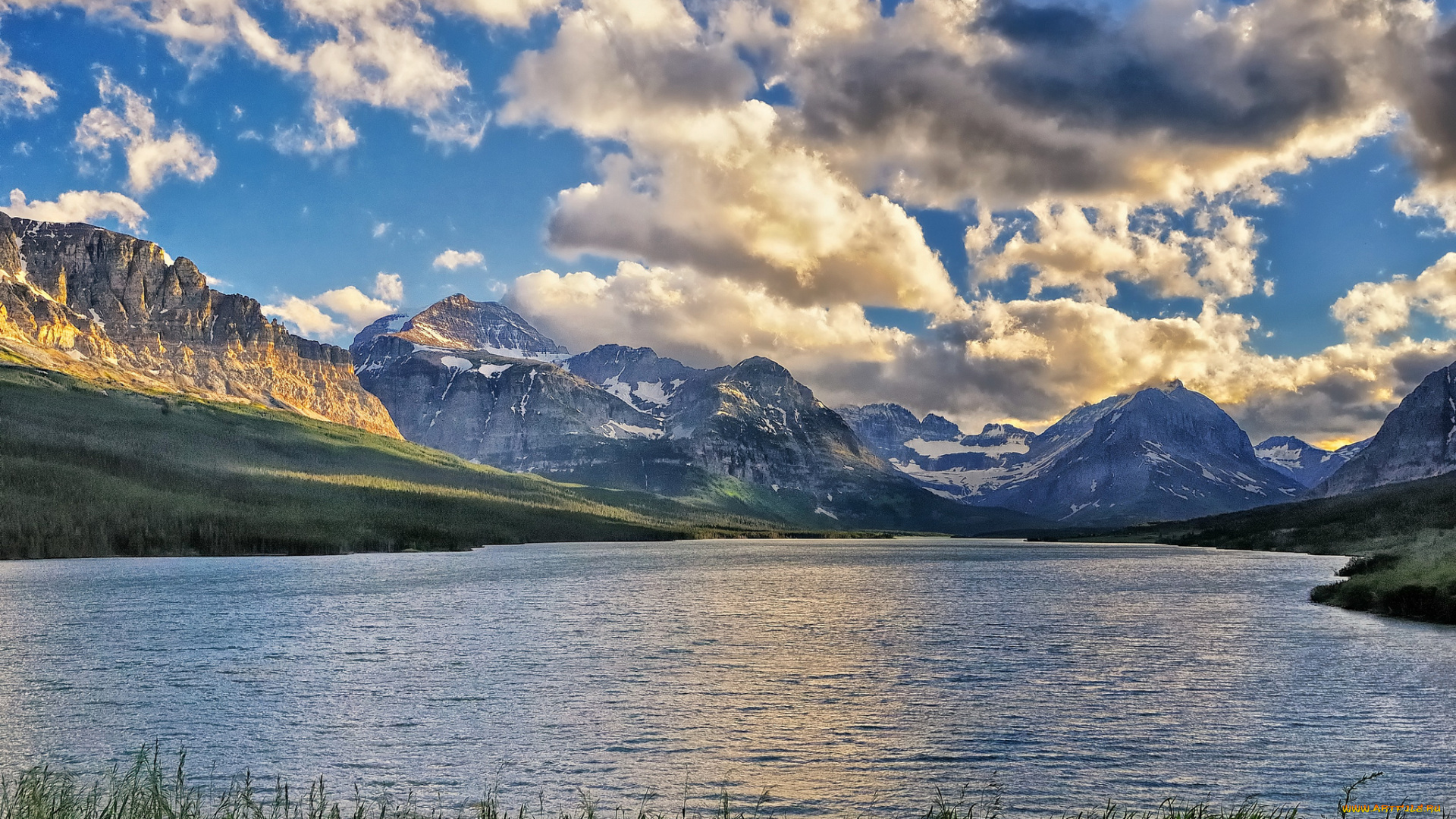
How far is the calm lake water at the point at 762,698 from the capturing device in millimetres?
34656

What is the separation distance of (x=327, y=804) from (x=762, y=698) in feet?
75.0

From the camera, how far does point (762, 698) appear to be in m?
48.6

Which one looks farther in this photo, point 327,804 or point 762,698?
point 762,698

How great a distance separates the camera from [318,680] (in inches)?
2149

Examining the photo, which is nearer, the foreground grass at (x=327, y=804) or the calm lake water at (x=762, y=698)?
the foreground grass at (x=327, y=804)

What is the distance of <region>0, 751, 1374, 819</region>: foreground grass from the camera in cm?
2742

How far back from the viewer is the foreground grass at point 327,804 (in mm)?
27422

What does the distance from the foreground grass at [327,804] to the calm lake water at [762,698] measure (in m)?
1.00

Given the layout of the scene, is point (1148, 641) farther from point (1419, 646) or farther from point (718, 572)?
point (718, 572)

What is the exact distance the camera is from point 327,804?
31438mm

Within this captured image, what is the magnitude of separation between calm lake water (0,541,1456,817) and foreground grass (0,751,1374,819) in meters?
1.00

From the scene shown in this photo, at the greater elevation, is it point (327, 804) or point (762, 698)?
point (762, 698)

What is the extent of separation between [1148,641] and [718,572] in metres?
105

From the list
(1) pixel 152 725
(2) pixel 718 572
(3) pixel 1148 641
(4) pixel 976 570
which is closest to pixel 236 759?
(1) pixel 152 725
